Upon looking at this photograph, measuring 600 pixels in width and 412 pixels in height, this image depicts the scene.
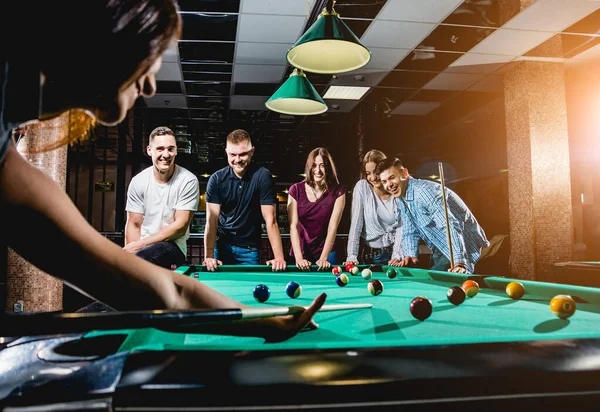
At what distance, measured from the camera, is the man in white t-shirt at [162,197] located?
3158 millimetres

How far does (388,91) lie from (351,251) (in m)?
3.47

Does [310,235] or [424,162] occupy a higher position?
[424,162]

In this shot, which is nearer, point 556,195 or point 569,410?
point 569,410

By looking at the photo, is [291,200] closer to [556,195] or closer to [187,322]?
[187,322]

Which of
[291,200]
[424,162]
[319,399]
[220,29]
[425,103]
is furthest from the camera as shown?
[424,162]

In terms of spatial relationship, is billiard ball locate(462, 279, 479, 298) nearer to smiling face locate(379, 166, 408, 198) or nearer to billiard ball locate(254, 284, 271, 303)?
billiard ball locate(254, 284, 271, 303)

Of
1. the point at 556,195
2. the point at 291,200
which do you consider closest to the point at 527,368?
the point at 291,200

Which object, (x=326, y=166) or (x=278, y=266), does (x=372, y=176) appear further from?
(x=278, y=266)

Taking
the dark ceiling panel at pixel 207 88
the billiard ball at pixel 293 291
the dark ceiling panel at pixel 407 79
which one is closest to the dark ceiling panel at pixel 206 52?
the dark ceiling panel at pixel 207 88

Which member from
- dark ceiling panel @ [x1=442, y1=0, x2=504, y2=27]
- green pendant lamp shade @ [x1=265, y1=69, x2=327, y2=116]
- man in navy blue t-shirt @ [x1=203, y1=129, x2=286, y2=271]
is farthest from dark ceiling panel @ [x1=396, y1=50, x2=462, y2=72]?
man in navy blue t-shirt @ [x1=203, y1=129, x2=286, y2=271]

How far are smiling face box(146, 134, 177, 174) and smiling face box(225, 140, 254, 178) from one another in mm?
455

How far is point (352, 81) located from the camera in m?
6.18

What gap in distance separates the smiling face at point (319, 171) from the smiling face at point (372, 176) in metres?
0.59

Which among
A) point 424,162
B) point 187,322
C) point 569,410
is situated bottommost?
point 569,410
